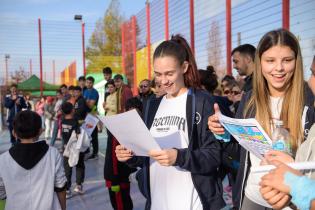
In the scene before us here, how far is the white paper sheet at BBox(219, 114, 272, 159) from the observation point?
1519 millimetres

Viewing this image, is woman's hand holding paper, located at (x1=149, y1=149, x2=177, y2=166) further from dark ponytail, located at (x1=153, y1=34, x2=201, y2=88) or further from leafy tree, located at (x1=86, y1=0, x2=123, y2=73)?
leafy tree, located at (x1=86, y1=0, x2=123, y2=73)

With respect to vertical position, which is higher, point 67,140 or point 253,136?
point 253,136

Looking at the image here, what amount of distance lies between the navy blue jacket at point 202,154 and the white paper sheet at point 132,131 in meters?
0.18

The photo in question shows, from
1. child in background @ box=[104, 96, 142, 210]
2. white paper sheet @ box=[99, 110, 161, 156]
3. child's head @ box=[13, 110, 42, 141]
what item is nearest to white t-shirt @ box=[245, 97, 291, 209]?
white paper sheet @ box=[99, 110, 161, 156]

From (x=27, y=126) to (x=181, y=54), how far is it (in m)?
1.30

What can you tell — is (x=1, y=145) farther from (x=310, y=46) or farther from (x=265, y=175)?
(x=265, y=175)

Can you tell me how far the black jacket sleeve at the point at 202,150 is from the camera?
194cm

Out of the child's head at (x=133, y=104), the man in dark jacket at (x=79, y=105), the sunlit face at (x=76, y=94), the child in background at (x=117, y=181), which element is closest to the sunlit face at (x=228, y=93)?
the child's head at (x=133, y=104)

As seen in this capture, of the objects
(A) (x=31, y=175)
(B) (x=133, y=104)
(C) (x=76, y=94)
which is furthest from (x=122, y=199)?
(C) (x=76, y=94)

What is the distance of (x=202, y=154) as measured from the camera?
199 cm

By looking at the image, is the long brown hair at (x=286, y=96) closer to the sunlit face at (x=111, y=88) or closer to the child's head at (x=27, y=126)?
the child's head at (x=27, y=126)

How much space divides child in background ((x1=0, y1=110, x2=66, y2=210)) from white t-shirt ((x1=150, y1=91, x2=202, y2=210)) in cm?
83

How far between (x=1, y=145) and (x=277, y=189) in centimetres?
1125

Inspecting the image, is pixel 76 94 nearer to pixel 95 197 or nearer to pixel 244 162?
pixel 95 197
